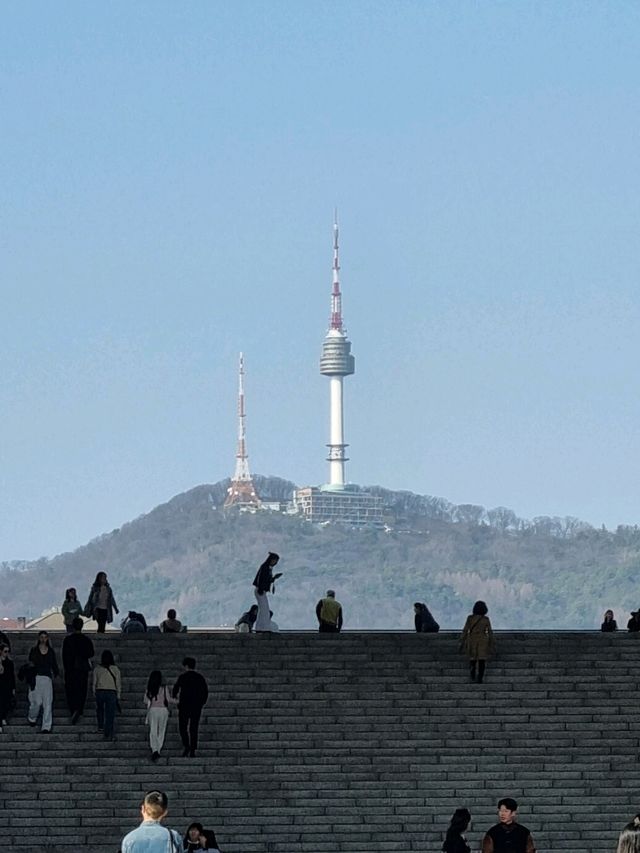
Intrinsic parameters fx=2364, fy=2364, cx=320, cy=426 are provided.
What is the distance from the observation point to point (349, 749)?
89.0 feet

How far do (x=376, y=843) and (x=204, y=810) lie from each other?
6.35 ft

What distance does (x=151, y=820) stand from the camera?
51.8ft

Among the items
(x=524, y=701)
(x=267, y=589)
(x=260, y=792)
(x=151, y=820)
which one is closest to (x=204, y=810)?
(x=260, y=792)

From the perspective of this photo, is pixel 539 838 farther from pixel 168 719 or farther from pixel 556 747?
pixel 168 719

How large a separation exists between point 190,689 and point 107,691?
3.48ft

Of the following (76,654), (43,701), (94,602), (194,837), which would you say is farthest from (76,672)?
(194,837)

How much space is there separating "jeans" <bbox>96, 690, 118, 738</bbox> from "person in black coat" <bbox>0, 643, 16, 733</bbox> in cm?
104

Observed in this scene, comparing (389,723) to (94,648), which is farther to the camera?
(94,648)

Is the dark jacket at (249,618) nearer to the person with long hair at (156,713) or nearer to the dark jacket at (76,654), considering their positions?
the dark jacket at (76,654)

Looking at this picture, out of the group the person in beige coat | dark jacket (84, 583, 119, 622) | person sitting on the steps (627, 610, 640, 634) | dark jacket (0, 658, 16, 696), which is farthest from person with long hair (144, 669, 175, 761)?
person sitting on the steps (627, 610, 640, 634)

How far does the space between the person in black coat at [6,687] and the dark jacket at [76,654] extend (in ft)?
2.16

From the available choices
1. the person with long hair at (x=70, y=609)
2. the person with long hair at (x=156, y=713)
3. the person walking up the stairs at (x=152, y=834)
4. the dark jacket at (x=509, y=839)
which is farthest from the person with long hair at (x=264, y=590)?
the person walking up the stairs at (x=152, y=834)

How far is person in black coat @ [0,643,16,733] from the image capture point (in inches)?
1067

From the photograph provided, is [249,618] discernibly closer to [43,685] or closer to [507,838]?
[43,685]
